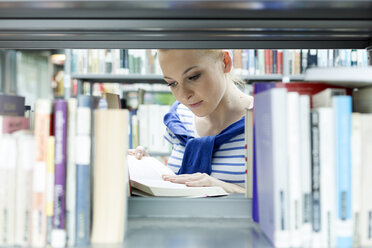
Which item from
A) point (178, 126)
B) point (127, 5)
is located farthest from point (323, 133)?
point (178, 126)

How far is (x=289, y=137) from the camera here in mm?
604

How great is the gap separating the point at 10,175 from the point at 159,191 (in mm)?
380

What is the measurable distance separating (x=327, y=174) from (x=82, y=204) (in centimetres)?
44

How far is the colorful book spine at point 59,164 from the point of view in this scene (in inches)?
24.7

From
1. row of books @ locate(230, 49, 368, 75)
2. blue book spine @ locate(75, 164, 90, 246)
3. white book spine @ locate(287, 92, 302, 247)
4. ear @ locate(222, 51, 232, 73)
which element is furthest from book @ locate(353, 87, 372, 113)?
row of books @ locate(230, 49, 368, 75)

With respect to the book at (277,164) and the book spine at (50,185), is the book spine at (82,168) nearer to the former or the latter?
the book spine at (50,185)

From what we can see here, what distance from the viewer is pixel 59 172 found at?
24.7 inches

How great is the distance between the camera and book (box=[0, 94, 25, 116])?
822 mm

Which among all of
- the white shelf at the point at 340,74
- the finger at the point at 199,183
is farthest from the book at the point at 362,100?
the finger at the point at 199,183

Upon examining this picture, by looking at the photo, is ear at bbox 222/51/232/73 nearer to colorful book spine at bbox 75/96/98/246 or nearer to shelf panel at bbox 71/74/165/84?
colorful book spine at bbox 75/96/98/246

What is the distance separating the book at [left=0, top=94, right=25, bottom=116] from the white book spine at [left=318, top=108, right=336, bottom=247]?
70cm

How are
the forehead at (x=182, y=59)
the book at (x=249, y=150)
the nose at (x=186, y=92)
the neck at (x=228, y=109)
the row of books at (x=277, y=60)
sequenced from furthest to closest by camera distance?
the row of books at (x=277, y=60) < the neck at (x=228, y=109) < the nose at (x=186, y=92) < the forehead at (x=182, y=59) < the book at (x=249, y=150)

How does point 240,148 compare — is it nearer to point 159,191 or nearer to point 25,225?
point 159,191

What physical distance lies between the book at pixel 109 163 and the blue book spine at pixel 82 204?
2 centimetres
